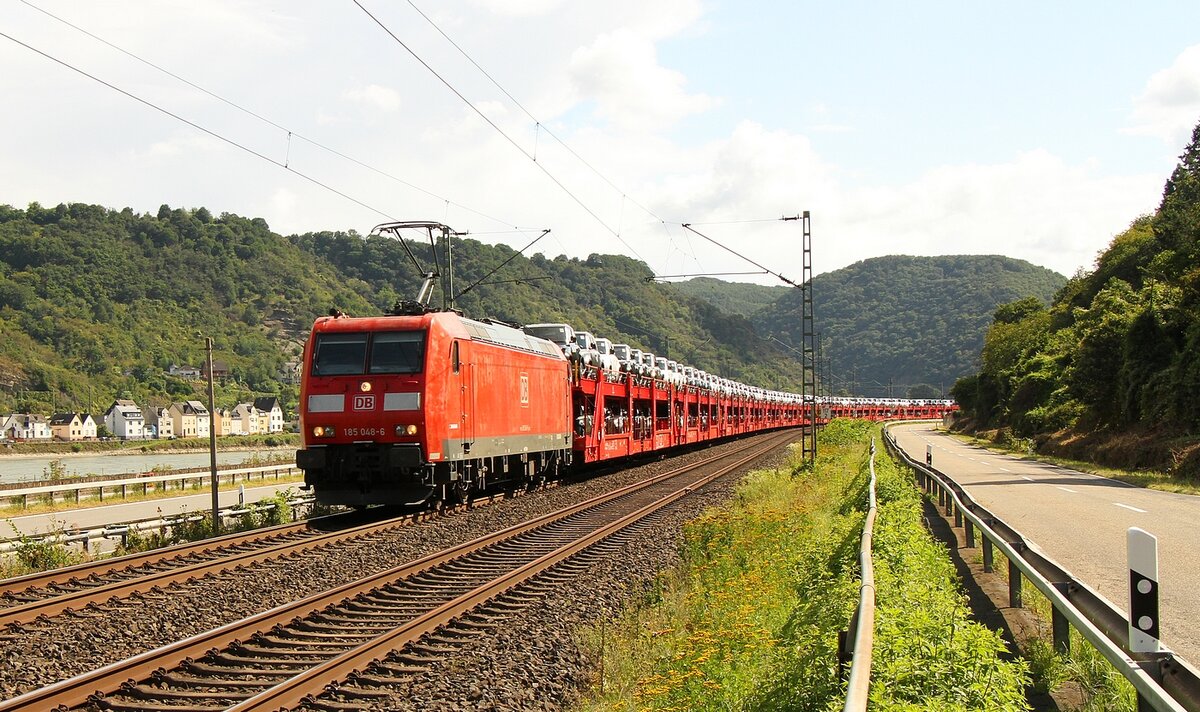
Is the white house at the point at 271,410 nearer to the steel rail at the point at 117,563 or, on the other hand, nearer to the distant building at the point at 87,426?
the distant building at the point at 87,426

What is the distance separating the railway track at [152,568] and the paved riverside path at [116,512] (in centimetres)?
404

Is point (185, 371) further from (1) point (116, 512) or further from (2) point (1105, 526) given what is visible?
(2) point (1105, 526)

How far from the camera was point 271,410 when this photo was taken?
135875 millimetres

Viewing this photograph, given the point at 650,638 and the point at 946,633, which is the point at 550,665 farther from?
the point at 946,633

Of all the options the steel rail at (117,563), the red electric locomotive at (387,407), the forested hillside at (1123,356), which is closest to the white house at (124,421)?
the forested hillside at (1123,356)

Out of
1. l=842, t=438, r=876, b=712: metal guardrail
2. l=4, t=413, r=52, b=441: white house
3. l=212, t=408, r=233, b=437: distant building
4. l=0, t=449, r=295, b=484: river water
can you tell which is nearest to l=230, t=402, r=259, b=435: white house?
l=212, t=408, r=233, b=437: distant building

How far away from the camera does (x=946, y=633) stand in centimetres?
584

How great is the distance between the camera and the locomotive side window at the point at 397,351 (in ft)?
59.6

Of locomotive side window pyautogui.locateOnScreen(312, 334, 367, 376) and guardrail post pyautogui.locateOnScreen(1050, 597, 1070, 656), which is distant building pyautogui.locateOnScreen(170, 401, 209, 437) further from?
guardrail post pyautogui.locateOnScreen(1050, 597, 1070, 656)

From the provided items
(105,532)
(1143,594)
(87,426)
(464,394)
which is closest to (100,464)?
(87,426)

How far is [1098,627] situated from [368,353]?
45.9 feet

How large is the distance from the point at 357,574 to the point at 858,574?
22.3ft

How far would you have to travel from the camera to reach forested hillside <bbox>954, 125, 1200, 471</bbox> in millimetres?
32562

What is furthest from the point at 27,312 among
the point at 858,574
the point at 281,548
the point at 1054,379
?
the point at 858,574
